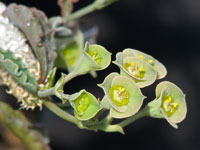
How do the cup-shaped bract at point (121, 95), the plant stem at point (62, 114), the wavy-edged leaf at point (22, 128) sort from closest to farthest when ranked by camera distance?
the cup-shaped bract at point (121, 95) < the plant stem at point (62, 114) < the wavy-edged leaf at point (22, 128)

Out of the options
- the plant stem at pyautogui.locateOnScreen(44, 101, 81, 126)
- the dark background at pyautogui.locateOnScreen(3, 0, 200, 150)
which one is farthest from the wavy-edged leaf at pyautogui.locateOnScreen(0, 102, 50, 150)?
the dark background at pyautogui.locateOnScreen(3, 0, 200, 150)

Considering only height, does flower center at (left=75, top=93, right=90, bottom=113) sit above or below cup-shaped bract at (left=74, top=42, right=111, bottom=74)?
below

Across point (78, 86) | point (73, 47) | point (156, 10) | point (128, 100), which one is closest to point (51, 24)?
point (73, 47)

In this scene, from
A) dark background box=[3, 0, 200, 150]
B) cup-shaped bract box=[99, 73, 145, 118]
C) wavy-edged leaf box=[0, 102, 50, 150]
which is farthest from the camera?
dark background box=[3, 0, 200, 150]

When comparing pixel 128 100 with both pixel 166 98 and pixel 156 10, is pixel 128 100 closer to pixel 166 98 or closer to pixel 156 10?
pixel 166 98

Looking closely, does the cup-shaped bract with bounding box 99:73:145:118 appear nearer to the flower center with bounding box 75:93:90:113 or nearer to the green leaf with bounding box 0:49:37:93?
the flower center with bounding box 75:93:90:113

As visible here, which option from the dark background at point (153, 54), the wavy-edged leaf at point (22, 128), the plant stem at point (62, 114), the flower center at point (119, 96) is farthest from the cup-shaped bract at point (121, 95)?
the dark background at point (153, 54)

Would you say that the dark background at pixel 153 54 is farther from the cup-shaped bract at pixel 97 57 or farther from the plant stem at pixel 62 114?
the cup-shaped bract at pixel 97 57
